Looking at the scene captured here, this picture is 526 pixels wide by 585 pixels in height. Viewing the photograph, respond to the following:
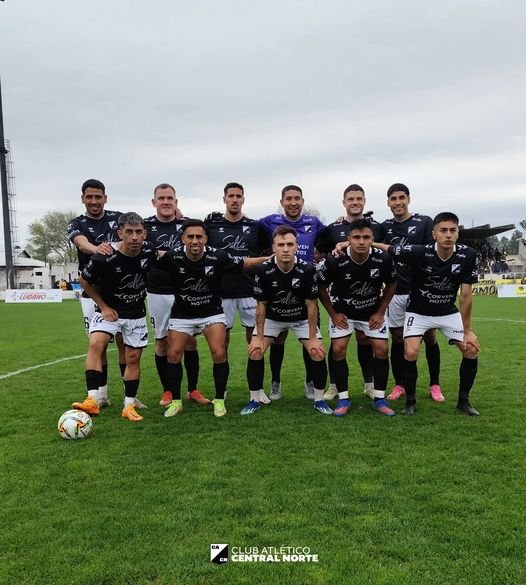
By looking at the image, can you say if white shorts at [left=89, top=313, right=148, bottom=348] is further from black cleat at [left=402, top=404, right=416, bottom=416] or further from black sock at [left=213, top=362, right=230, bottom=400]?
black cleat at [left=402, top=404, right=416, bottom=416]

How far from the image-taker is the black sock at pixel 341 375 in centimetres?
545

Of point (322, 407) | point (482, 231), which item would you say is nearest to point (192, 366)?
point (322, 407)

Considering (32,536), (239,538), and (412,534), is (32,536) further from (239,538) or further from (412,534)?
(412,534)

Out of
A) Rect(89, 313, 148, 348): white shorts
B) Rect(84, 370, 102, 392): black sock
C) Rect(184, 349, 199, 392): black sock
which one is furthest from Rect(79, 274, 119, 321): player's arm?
Rect(184, 349, 199, 392): black sock

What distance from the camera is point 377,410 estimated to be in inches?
210

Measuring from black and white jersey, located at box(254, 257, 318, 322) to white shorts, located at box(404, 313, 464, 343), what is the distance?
3.48 ft

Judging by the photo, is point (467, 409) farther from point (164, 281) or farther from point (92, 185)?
point (92, 185)

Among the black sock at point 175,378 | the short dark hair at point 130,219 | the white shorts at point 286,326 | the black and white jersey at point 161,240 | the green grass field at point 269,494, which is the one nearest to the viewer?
the green grass field at point 269,494

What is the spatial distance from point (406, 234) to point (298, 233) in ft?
4.07

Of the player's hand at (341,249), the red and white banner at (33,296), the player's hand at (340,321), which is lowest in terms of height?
the red and white banner at (33,296)

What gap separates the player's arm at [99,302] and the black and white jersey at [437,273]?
297 centimetres

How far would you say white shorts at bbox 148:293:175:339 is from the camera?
5.92m

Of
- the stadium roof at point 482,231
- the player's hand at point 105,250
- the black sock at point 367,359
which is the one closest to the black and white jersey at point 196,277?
the player's hand at point 105,250

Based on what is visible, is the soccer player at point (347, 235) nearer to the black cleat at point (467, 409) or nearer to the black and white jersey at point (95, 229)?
the black cleat at point (467, 409)
